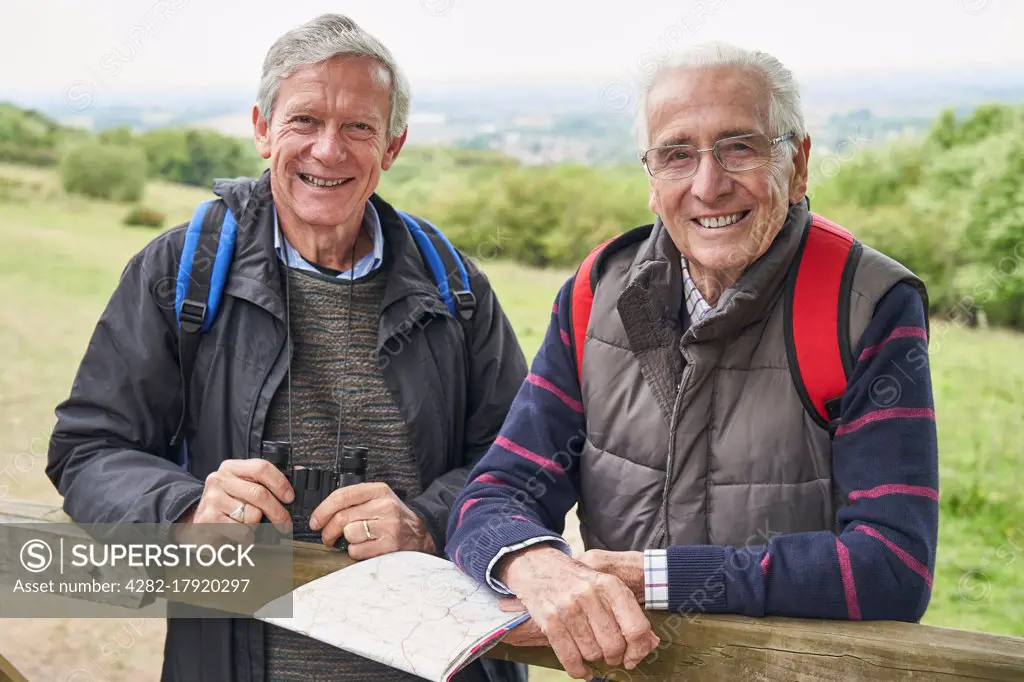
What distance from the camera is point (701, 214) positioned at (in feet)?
5.38

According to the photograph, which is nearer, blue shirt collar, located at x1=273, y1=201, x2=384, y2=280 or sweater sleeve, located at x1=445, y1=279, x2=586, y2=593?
sweater sleeve, located at x1=445, y1=279, x2=586, y2=593

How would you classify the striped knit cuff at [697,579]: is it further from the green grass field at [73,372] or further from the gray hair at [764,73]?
the green grass field at [73,372]

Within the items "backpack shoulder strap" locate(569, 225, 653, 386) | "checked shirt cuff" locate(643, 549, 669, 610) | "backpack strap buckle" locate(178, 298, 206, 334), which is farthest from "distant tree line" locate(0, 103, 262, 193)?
"checked shirt cuff" locate(643, 549, 669, 610)

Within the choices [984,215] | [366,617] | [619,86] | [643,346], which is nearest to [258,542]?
[366,617]

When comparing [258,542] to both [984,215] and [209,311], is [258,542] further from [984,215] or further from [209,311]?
[984,215]

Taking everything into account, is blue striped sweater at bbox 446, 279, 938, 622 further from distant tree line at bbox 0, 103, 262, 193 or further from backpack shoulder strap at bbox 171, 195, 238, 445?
distant tree line at bbox 0, 103, 262, 193

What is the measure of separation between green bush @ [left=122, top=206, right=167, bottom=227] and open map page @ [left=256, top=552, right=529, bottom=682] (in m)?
7.26

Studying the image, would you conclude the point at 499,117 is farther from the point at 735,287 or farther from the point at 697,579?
the point at 697,579

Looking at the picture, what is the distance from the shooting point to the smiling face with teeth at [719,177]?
1.60 metres

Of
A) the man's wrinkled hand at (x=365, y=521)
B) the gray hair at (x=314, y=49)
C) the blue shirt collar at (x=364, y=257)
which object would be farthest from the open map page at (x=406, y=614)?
the gray hair at (x=314, y=49)

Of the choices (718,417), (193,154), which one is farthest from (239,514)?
(193,154)

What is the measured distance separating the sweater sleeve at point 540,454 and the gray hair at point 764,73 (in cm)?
42

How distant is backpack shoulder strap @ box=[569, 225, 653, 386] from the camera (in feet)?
5.80

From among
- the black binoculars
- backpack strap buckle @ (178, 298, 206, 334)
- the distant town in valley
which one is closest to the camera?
the black binoculars
